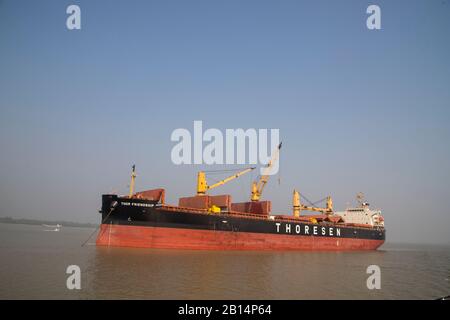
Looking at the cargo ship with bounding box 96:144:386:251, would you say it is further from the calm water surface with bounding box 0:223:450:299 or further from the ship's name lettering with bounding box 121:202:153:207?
the calm water surface with bounding box 0:223:450:299

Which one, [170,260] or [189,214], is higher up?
[189,214]

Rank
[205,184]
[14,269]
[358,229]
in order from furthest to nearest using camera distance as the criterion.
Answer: [358,229] < [205,184] < [14,269]

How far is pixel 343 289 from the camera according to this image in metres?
17.1

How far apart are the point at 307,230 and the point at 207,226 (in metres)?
15.9

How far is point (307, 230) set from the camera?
42.1 m

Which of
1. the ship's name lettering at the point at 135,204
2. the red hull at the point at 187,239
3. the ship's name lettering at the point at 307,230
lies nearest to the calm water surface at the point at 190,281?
the red hull at the point at 187,239

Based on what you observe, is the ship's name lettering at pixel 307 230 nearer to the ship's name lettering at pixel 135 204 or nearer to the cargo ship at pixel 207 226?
the cargo ship at pixel 207 226

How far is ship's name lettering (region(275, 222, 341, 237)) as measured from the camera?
3912 centimetres

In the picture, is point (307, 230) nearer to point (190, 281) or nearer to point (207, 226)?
point (207, 226)

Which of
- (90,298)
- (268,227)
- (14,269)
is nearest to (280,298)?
(90,298)

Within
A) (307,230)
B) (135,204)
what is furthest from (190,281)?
(307,230)
